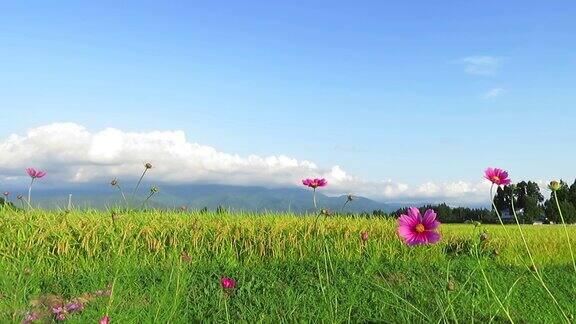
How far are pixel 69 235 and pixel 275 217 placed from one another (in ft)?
12.6

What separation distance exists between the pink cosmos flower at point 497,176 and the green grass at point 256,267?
6.80 feet

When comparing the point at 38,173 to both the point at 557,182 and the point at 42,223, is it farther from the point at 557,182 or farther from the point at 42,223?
the point at 557,182

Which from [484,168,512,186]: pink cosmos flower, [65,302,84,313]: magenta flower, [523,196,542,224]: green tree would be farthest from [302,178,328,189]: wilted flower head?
[523,196,542,224]: green tree

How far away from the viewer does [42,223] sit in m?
10.2

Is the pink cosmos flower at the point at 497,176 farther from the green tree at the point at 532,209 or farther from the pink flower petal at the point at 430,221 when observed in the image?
the green tree at the point at 532,209

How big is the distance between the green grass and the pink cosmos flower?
2.07 m

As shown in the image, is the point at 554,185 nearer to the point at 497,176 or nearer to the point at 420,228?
the point at 497,176

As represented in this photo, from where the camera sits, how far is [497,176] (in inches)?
152

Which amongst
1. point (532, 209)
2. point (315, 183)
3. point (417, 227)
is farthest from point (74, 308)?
point (532, 209)

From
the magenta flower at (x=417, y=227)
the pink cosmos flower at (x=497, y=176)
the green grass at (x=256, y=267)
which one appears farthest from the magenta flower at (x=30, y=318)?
the pink cosmos flower at (x=497, y=176)

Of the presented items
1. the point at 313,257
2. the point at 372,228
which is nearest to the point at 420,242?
the point at 313,257

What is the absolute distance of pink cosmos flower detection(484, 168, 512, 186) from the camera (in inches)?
148

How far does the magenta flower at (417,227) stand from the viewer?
10.0ft

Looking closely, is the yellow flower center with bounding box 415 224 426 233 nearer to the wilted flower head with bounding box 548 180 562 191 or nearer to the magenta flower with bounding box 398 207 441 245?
the magenta flower with bounding box 398 207 441 245
